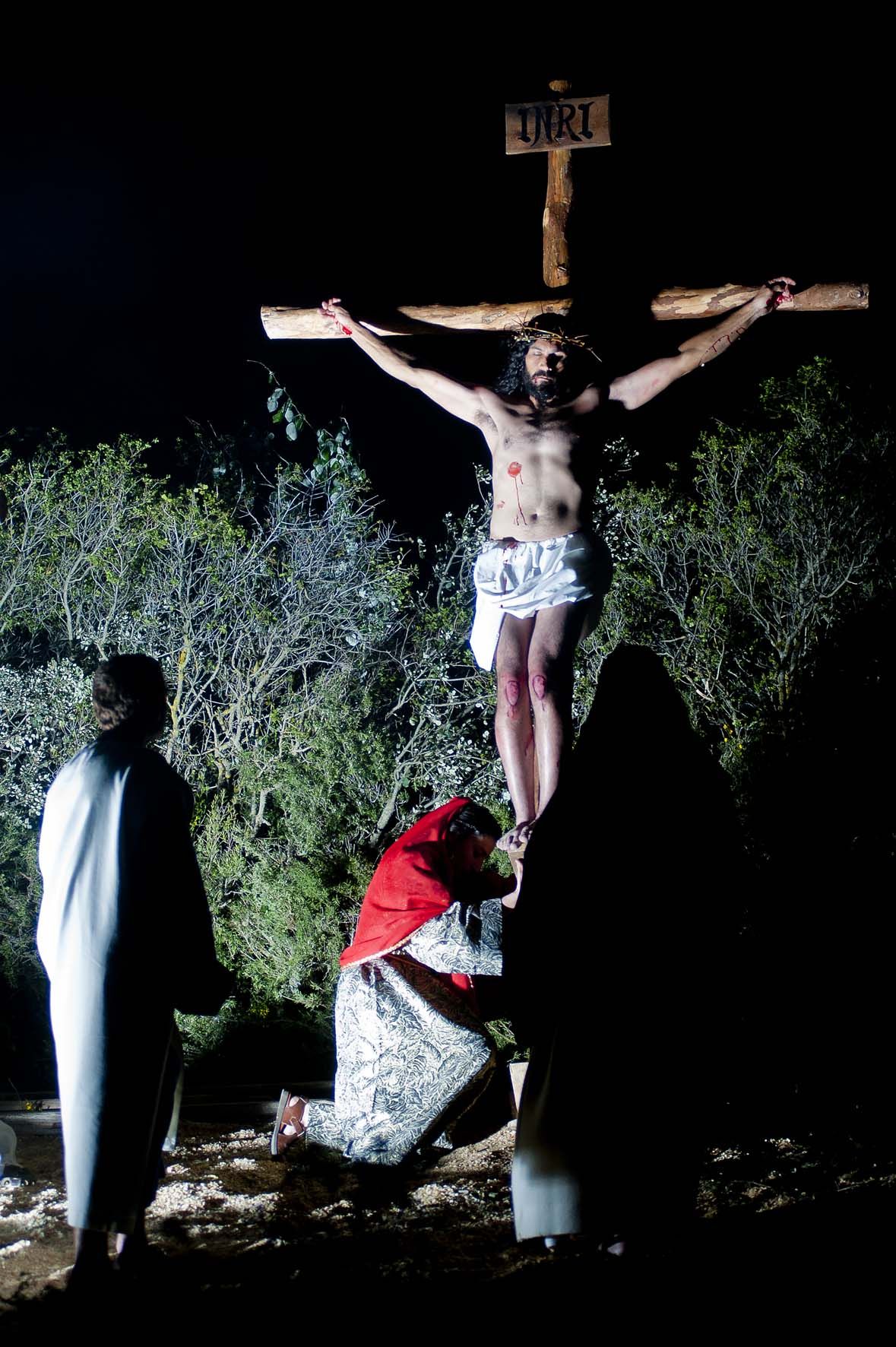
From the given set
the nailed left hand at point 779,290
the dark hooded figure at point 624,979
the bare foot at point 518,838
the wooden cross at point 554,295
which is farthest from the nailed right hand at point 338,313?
the dark hooded figure at point 624,979

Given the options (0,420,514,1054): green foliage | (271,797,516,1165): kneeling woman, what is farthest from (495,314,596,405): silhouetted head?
(0,420,514,1054): green foliage

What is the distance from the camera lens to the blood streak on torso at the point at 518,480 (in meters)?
4.36

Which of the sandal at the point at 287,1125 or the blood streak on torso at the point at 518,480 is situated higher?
the blood streak on torso at the point at 518,480

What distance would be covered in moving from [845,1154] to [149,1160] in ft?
8.82

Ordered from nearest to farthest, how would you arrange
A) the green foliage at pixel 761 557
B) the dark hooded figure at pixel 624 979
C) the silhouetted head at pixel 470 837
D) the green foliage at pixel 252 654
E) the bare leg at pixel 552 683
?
the dark hooded figure at pixel 624 979
the bare leg at pixel 552 683
the silhouetted head at pixel 470 837
the green foliage at pixel 761 557
the green foliage at pixel 252 654

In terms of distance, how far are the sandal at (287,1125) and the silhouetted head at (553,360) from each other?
3042 mm

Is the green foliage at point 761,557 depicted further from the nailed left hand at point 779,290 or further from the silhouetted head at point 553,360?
the silhouetted head at point 553,360

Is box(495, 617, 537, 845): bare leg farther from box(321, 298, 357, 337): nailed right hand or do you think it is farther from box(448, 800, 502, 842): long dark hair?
box(321, 298, 357, 337): nailed right hand

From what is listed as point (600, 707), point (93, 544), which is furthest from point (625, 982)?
point (93, 544)

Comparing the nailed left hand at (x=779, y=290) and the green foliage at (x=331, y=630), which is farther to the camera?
the green foliage at (x=331, y=630)

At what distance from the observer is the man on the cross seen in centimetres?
426

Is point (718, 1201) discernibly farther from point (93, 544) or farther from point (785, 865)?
point (93, 544)

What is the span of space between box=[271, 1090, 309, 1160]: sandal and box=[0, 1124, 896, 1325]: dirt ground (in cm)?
7

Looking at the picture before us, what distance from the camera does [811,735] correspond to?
6395 millimetres
